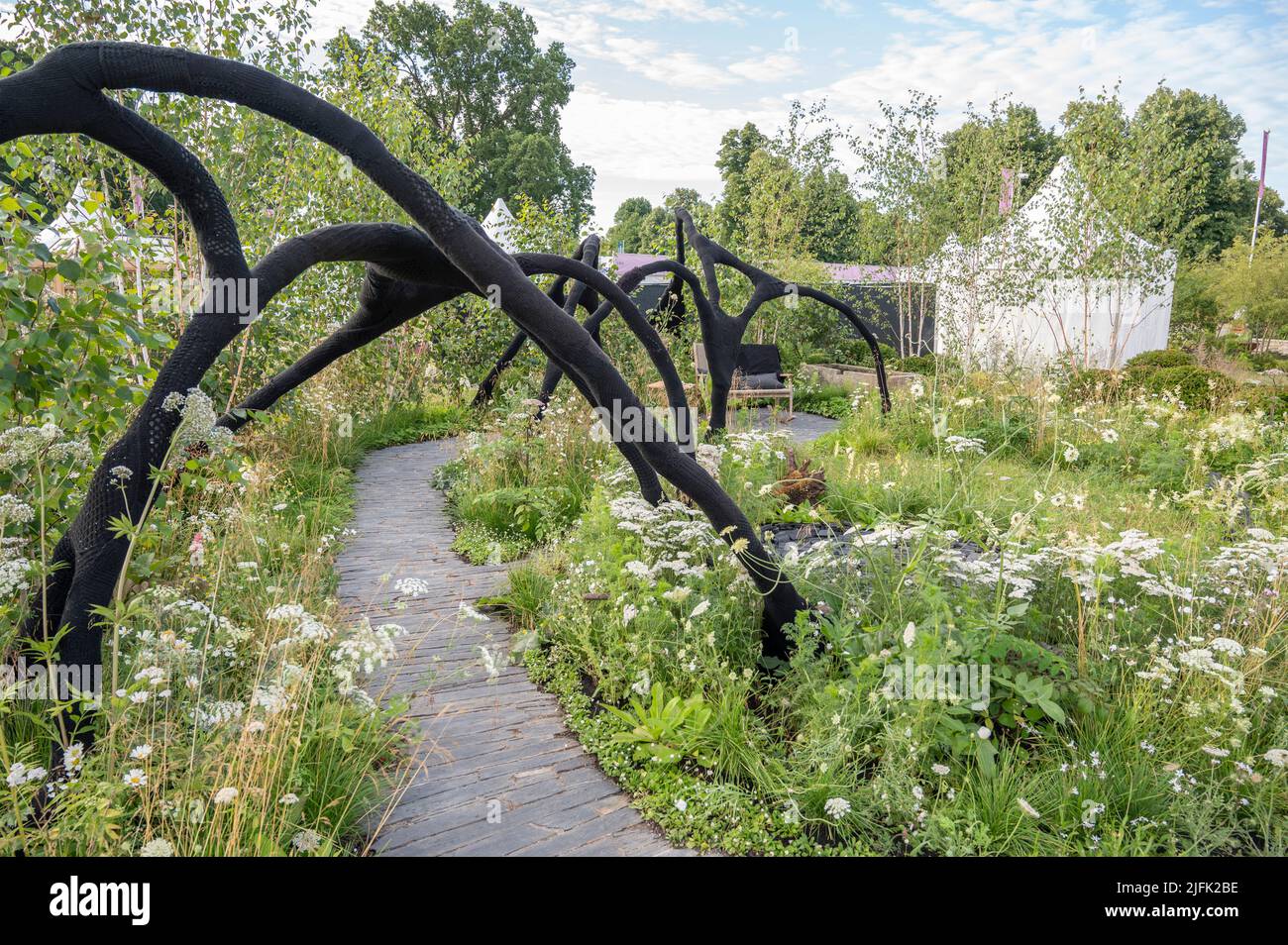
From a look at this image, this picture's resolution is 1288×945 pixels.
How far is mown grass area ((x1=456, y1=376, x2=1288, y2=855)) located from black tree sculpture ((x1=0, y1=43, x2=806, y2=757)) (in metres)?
0.73

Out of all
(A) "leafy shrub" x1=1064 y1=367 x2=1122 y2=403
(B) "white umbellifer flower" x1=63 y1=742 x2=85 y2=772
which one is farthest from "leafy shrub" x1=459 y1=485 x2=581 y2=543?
(A) "leafy shrub" x1=1064 y1=367 x2=1122 y2=403

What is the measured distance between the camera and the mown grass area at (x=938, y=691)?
261 centimetres

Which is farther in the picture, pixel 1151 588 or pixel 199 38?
pixel 199 38

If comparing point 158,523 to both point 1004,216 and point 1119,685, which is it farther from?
point 1004,216

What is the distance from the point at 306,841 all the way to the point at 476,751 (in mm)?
933

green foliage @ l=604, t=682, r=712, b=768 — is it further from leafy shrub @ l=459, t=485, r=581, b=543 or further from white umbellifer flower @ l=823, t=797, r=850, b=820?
leafy shrub @ l=459, t=485, r=581, b=543

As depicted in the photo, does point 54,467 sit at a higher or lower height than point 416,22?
lower

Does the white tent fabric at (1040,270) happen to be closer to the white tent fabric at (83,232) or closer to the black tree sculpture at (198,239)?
the black tree sculpture at (198,239)

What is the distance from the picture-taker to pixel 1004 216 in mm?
15445

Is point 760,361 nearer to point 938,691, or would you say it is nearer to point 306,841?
point 938,691

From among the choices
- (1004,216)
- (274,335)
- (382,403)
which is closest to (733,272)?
(1004,216)

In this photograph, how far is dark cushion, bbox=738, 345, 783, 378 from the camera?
44.8ft
